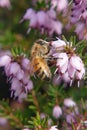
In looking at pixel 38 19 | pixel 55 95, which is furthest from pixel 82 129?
pixel 38 19

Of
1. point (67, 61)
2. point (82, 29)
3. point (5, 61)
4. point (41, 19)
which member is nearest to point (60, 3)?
point (41, 19)

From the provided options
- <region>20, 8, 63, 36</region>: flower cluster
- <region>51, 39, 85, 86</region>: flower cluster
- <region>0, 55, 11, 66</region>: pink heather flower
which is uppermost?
<region>20, 8, 63, 36</region>: flower cluster

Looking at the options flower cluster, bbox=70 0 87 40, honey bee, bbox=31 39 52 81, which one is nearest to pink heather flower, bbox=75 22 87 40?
flower cluster, bbox=70 0 87 40

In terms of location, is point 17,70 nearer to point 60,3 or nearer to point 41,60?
point 41,60

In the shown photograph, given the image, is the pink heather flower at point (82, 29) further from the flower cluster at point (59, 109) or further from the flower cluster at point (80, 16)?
the flower cluster at point (59, 109)

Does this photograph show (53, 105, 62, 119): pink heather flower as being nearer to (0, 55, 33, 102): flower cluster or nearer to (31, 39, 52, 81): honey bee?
(0, 55, 33, 102): flower cluster

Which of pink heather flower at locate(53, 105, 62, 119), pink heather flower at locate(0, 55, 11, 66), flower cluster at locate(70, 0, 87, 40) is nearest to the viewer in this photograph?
flower cluster at locate(70, 0, 87, 40)

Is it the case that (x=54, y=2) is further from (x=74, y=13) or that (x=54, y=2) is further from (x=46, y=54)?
(x=46, y=54)

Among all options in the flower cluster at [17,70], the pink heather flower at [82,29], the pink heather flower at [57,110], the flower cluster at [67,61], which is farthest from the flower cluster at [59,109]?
the flower cluster at [67,61]
